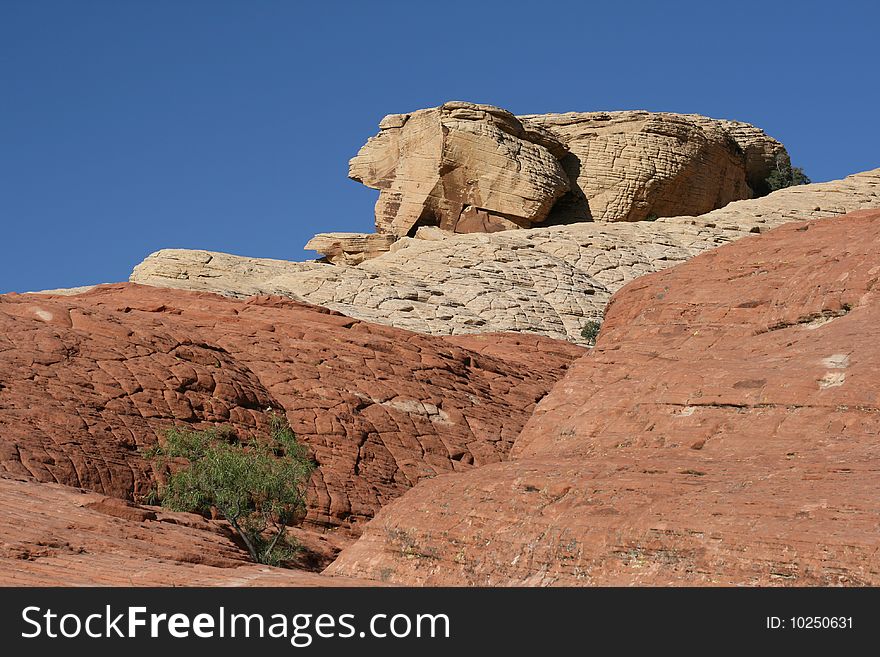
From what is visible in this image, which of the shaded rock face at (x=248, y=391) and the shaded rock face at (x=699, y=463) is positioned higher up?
the shaded rock face at (x=248, y=391)

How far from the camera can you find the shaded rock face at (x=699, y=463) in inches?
450

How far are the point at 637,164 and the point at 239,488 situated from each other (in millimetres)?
48676

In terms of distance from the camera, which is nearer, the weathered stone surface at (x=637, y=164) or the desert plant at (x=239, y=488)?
the desert plant at (x=239, y=488)

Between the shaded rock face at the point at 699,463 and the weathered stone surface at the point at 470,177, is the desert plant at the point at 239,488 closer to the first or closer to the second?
the shaded rock face at the point at 699,463

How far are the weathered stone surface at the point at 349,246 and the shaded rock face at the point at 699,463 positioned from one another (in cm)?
4247

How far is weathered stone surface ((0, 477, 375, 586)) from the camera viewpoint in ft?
40.7

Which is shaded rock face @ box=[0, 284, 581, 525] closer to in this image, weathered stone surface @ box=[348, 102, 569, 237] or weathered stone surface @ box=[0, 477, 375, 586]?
weathered stone surface @ box=[0, 477, 375, 586]

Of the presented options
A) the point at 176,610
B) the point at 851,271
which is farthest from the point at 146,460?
the point at 176,610

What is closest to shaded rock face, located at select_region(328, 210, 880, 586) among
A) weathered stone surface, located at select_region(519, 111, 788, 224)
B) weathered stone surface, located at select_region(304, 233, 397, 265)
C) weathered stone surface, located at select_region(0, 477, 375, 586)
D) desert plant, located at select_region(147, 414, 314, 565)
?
weathered stone surface, located at select_region(0, 477, 375, 586)

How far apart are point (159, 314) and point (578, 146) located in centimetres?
4090

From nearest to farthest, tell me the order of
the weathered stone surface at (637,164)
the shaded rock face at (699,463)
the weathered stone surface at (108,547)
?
the shaded rock face at (699,463) < the weathered stone surface at (108,547) < the weathered stone surface at (637,164)

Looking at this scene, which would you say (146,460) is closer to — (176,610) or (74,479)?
(74,479)

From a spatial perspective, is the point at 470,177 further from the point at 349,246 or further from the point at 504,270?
the point at 504,270

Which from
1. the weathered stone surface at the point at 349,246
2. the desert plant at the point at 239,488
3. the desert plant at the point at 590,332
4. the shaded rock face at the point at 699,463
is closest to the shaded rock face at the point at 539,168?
the weathered stone surface at the point at 349,246
